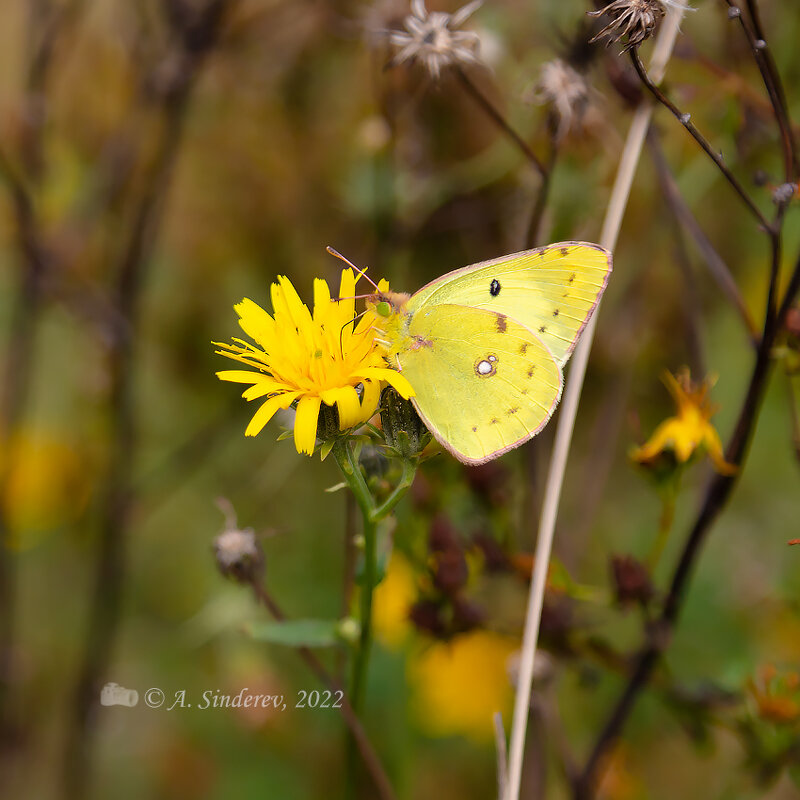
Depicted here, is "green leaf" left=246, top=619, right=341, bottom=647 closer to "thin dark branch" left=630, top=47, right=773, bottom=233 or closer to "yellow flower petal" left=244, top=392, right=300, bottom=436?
"yellow flower petal" left=244, top=392, right=300, bottom=436

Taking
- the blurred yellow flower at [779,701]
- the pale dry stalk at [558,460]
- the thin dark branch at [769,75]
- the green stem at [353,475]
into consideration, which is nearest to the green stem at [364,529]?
the green stem at [353,475]

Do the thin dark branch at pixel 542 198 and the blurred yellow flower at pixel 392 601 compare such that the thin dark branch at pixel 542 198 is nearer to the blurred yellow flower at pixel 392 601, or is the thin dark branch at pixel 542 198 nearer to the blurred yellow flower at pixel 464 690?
the blurred yellow flower at pixel 392 601

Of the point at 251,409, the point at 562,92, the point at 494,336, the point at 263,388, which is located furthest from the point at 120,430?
the point at 562,92

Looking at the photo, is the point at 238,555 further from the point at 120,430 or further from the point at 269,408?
the point at 120,430

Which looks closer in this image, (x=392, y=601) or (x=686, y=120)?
(x=686, y=120)

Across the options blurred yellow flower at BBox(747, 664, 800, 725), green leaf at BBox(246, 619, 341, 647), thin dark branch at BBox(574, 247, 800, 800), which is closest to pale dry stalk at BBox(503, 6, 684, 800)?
thin dark branch at BBox(574, 247, 800, 800)
